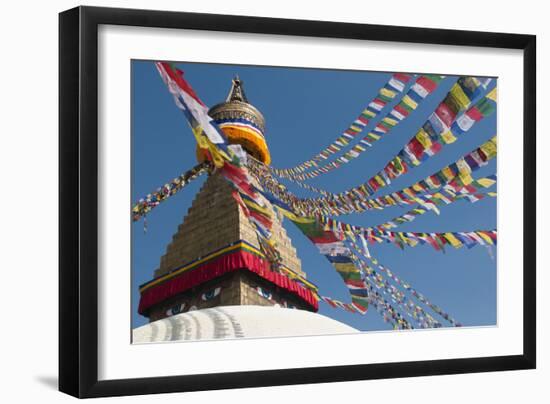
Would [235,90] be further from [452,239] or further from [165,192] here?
[452,239]

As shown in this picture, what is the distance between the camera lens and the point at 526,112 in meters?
5.08

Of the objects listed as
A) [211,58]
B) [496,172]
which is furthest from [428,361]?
[211,58]

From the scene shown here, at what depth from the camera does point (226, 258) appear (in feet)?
15.0

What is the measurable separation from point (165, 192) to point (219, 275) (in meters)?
0.49

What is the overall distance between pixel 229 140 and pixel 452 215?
1304mm

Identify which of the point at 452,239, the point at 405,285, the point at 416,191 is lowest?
the point at 405,285

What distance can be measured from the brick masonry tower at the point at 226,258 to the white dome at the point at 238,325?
0.04 meters

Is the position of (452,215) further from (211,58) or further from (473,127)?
(211,58)

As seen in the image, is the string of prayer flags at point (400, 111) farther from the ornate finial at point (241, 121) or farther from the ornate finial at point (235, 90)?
the ornate finial at point (235, 90)

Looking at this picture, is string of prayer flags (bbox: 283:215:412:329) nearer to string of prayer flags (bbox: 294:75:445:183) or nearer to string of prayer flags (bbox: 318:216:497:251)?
string of prayer flags (bbox: 318:216:497:251)

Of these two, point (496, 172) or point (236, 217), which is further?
point (496, 172)

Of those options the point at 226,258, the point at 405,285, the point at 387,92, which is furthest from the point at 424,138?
the point at 226,258

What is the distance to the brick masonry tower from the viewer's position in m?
4.40

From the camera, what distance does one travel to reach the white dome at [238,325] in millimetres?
4340
